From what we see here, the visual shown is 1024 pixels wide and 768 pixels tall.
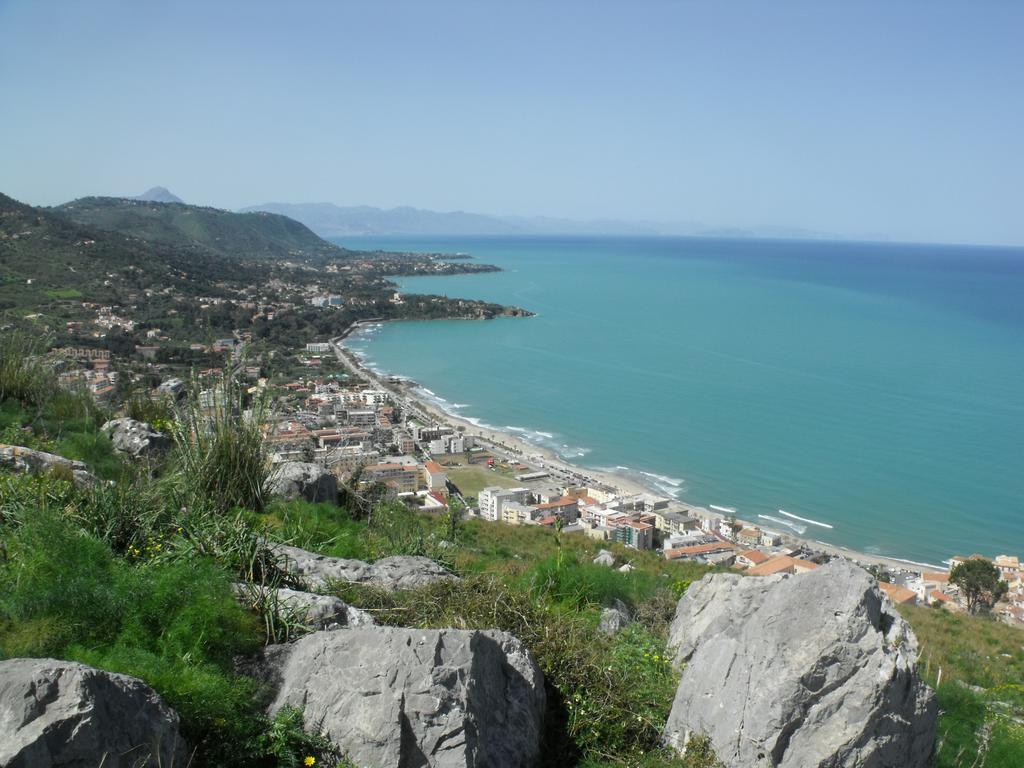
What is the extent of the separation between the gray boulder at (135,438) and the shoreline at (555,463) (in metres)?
12.5

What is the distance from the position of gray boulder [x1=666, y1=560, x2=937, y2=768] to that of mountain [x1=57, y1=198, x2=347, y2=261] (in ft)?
339

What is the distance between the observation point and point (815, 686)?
305 cm

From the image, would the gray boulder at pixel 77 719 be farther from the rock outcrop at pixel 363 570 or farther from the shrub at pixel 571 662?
the rock outcrop at pixel 363 570

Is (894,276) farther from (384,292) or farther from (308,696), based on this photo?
(308,696)

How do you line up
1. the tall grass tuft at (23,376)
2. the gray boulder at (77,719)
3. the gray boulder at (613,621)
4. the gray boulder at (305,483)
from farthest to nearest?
the tall grass tuft at (23,376), the gray boulder at (305,483), the gray boulder at (613,621), the gray boulder at (77,719)

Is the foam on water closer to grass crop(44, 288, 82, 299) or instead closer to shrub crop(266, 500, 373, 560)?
shrub crop(266, 500, 373, 560)

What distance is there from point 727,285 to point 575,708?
106763mm

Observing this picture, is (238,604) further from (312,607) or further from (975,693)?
(975,693)

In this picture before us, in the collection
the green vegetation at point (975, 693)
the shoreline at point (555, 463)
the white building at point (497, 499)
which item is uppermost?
the green vegetation at point (975, 693)

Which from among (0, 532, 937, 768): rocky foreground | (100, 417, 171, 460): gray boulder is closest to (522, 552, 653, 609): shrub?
(0, 532, 937, 768): rocky foreground

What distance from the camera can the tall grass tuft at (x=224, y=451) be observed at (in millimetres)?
5078

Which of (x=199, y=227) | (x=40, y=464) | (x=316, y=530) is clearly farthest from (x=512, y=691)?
(x=199, y=227)

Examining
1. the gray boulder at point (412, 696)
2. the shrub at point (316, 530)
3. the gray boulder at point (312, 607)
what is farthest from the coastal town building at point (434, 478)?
the gray boulder at point (412, 696)

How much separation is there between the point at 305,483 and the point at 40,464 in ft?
7.57
